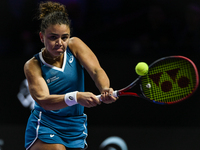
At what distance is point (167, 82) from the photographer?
3131 millimetres

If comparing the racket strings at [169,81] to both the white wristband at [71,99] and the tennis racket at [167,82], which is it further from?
the white wristband at [71,99]

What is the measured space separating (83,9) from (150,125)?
235 cm

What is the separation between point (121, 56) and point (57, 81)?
7.90ft

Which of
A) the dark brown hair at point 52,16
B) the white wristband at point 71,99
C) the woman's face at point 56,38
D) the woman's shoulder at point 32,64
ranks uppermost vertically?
the dark brown hair at point 52,16

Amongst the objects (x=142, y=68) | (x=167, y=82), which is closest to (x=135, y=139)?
(x=167, y=82)

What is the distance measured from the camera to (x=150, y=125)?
212 inches

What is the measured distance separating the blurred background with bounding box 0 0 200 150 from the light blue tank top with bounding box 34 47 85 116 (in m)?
2.12

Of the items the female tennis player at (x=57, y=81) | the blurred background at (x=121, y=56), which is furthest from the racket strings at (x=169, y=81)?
the blurred background at (x=121, y=56)

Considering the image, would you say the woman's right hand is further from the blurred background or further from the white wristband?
the blurred background

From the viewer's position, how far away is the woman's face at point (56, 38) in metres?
3.09

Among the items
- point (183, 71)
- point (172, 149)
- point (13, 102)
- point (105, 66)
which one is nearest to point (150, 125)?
point (172, 149)

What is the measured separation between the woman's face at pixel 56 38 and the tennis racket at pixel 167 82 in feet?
1.97

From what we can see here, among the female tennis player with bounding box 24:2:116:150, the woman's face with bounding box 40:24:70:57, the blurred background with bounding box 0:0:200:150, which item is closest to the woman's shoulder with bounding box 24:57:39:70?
the female tennis player with bounding box 24:2:116:150

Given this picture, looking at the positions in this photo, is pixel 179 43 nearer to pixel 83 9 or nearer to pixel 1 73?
pixel 83 9
